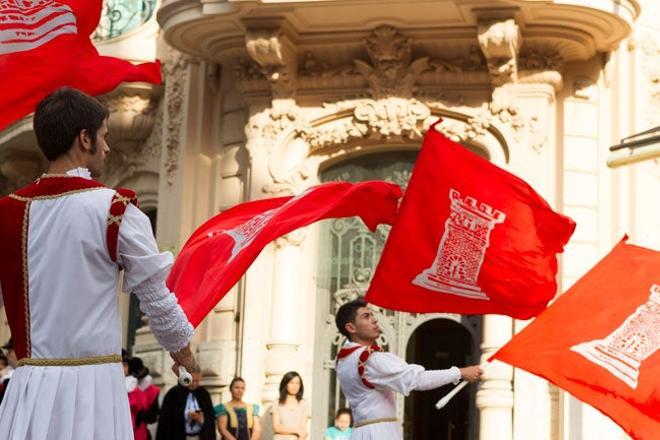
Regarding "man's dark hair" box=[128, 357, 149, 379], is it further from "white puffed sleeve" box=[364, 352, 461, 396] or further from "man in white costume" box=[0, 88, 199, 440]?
"man in white costume" box=[0, 88, 199, 440]

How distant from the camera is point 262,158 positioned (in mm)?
15578

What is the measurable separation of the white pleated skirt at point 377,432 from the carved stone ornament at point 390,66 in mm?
6358

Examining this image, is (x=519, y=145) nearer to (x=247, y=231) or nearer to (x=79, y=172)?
(x=247, y=231)

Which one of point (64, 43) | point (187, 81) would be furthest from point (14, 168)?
point (64, 43)

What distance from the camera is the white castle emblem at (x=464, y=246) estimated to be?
30.7 ft

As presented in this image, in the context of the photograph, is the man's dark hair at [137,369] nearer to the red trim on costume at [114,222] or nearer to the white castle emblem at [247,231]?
the white castle emblem at [247,231]

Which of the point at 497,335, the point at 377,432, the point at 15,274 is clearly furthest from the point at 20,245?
the point at 497,335

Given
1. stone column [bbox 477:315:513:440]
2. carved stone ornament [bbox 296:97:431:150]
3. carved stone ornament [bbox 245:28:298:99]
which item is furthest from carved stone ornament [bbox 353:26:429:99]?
stone column [bbox 477:315:513:440]

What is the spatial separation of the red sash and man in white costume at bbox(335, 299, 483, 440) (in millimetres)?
4486

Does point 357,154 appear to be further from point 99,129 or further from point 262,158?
point 99,129

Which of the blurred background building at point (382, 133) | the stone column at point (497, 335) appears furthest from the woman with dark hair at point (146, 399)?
the stone column at point (497, 335)

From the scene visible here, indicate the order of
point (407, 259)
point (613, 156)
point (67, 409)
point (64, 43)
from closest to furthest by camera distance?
point (67, 409) → point (64, 43) → point (407, 259) → point (613, 156)

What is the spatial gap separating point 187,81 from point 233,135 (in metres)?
0.95

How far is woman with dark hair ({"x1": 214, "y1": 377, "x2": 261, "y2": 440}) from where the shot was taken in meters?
14.4
